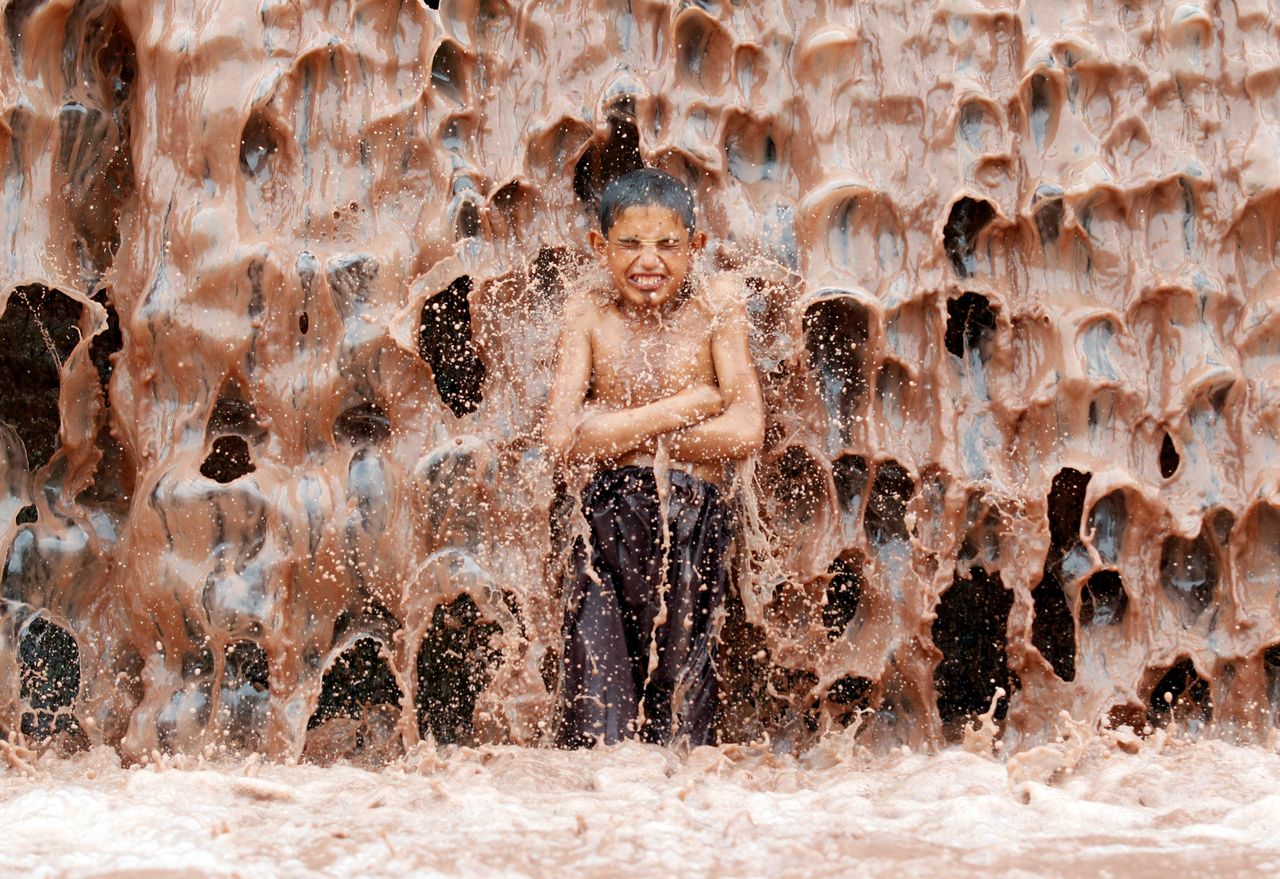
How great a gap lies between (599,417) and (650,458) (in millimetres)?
149

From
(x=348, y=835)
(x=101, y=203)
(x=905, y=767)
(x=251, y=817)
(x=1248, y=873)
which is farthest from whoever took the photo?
(x=101, y=203)

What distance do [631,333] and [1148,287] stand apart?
126 centimetres

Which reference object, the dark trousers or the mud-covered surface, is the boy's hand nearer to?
the dark trousers

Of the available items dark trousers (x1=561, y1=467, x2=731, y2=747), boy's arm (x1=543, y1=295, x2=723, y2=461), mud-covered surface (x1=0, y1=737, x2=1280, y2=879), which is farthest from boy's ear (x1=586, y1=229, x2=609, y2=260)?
mud-covered surface (x1=0, y1=737, x2=1280, y2=879)

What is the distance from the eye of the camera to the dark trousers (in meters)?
3.57

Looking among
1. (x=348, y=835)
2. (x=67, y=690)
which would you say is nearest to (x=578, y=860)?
(x=348, y=835)

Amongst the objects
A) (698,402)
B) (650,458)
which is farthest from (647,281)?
(650,458)

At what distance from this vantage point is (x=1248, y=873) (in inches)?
96.7

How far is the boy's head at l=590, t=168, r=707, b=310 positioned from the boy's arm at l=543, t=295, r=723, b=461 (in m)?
0.20

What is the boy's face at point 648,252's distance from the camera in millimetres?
3531

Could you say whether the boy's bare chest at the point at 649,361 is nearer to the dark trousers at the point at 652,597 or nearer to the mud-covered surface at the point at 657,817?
the dark trousers at the point at 652,597

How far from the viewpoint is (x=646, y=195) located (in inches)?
138

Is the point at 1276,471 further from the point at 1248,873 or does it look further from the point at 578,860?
the point at 578,860

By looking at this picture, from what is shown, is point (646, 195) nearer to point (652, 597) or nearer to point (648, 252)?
point (648, 252)
